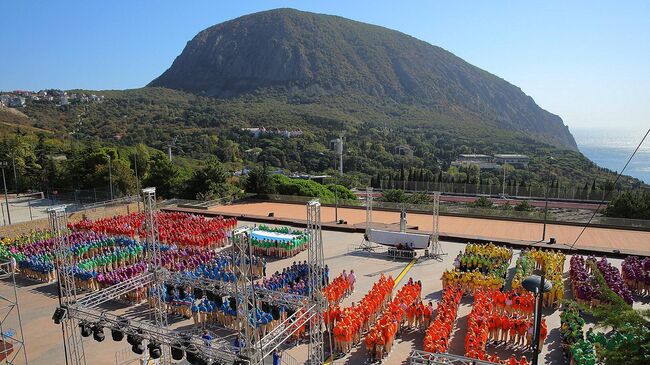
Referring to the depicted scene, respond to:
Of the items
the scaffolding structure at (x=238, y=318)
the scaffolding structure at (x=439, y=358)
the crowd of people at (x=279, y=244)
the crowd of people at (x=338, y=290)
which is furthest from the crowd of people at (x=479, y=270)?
the crowd of people at (x=279, y=244)

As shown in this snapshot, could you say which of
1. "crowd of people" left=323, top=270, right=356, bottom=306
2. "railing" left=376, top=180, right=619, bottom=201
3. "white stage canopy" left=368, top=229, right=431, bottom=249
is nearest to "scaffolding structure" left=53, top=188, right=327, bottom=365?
"crowd of people" left=323, top=270, right=356, bottom=306

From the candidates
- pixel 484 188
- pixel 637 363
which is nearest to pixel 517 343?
pixel 637 363

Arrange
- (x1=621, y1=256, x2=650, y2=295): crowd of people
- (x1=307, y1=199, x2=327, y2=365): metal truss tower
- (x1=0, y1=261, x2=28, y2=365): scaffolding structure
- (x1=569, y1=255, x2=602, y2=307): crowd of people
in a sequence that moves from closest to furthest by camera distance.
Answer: (x1=0, y1=261, x2=28, y2=365): scaffolding structure, (x1=307, y1=199, x2=327, y2=365): metal truss tower, (x1=569, y1=255, x2=602, y2=307): crowd of people, (x1=621, y1=256, x2=650, y2=295): crowd of people

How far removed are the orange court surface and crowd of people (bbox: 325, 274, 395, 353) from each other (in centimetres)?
1094

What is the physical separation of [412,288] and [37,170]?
45727 mm

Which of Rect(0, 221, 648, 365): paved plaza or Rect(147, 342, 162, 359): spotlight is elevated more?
Rect(147, 342, 162, 359): spotlight

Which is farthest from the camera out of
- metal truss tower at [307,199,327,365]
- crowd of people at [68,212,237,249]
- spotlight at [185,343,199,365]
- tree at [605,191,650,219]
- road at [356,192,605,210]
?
road at [356,192,605,210]

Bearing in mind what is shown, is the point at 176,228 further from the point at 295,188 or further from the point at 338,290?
the point at 295,188

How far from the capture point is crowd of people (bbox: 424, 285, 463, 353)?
10.7 metres

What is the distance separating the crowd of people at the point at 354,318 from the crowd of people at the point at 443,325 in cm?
188

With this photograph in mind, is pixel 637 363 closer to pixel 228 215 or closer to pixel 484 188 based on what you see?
pixel 228 215

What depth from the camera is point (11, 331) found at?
40.0ft

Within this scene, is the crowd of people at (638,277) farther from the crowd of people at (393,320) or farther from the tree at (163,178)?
the tree at (163,178)

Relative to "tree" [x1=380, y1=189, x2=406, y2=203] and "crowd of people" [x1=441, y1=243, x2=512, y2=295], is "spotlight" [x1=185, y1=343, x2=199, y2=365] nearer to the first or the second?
"crowd of people" [x1=441, y1=243, x2=512, y2=295]
